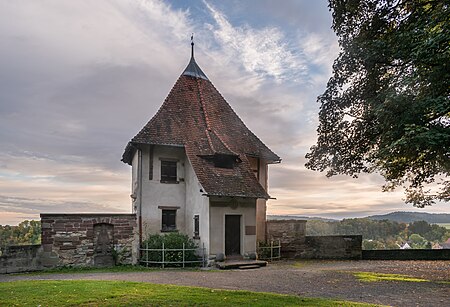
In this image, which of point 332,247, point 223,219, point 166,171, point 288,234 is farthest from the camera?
point 288,234

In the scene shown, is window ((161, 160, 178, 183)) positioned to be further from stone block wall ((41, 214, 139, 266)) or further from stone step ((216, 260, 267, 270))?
stone step ((216, 260, 267, 270))

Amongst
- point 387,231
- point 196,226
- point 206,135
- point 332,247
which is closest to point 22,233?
point 196,226

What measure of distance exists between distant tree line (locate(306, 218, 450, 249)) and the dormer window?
7696 millimetres

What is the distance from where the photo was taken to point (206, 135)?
69.7 feet

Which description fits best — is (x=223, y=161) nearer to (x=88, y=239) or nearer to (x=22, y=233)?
(x=88, y=239)

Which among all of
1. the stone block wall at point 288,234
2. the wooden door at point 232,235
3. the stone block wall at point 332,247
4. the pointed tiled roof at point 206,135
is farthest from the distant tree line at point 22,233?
the stone block wall at point 332,247

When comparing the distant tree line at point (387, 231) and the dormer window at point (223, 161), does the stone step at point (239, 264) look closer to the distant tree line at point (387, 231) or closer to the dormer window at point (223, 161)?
the dormer window at point (223, 161)

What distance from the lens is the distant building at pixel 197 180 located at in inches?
746

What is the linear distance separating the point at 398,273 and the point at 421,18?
9.33m

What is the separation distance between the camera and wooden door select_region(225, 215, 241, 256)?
19375 millimetres

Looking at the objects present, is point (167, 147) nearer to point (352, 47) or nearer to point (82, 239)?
point (82, 239)

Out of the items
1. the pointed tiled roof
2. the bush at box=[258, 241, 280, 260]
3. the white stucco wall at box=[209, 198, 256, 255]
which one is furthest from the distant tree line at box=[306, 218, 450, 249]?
the pointed tiled roof

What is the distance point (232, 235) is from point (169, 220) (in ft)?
11.1

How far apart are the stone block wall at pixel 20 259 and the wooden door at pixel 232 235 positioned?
27.1 feet
